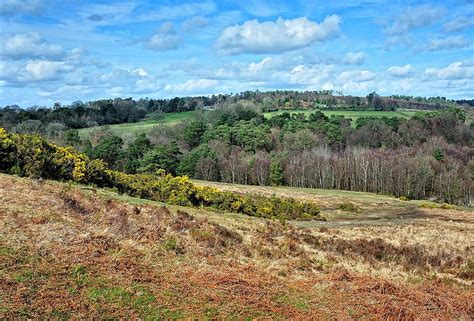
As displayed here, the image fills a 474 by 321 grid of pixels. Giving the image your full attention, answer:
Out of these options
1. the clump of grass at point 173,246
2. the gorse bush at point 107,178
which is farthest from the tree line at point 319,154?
the clump of grass at point 173,246

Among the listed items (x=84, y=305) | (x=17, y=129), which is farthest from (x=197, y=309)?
(x=17, y=129)

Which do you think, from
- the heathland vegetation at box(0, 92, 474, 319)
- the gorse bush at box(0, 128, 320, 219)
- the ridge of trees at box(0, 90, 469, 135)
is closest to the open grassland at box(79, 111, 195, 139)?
the ridge of trees at box(0, 90, 469, 135)

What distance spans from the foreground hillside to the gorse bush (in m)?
3.82

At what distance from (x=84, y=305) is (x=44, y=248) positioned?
353 cm

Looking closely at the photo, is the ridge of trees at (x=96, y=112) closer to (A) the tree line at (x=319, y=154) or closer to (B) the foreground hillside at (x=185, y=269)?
(A) the tree line at (x=319, y=154)

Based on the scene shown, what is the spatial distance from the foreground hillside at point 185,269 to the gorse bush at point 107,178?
3821mm

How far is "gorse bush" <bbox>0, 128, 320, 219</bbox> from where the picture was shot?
23.9 meters

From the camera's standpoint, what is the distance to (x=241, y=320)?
1045cm

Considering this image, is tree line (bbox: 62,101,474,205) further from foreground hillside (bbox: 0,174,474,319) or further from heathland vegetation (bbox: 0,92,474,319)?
foreground hillside (bbox: 0,174,474,319)

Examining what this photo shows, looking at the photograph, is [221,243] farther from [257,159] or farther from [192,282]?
[257,159]

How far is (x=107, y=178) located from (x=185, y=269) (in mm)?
17634

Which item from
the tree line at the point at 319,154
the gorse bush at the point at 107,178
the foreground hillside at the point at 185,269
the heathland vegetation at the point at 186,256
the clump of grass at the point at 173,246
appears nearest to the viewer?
the foreground hillside at the point at 185,269

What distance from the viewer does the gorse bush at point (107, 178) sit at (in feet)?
78.3

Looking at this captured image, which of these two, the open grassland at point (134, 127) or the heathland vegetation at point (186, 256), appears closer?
the heathland vegetation at point (186, 256)
